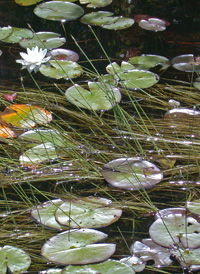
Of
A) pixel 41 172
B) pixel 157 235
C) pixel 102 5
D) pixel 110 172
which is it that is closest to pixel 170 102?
pixel 110 172

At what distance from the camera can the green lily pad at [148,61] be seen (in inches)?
100.0

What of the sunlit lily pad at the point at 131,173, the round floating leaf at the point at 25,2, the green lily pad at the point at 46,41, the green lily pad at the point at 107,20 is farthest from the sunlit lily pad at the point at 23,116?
the round floating leaf at the point at 25,2

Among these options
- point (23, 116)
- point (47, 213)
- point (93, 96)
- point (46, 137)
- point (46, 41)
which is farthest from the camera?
point (46, 41)

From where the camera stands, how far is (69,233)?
1.42m

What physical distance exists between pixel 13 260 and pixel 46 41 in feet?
5.98

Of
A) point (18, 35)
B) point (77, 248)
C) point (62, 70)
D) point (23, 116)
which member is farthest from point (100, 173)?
point (18, 35)

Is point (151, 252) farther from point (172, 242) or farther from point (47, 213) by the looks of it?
point (47, 213)

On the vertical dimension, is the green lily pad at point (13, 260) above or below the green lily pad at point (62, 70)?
below

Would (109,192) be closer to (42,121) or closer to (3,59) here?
(42,121)

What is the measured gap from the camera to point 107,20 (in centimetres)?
306

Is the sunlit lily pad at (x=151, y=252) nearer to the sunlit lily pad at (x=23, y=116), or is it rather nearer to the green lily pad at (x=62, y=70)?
the sunlit lily pad at (x=23, y=116)

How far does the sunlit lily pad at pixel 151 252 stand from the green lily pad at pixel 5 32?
77.0 inches

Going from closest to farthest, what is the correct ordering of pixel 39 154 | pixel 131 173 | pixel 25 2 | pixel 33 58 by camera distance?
pixel 131 173 < pixel 39 154 < pixel 33 58 < pixel 25 2

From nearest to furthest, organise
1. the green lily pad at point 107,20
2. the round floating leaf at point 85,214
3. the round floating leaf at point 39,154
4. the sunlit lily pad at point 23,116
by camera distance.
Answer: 1. the round floating leaf at point 85,214
2. the round floating leaf at point 39,154
3. the sunlit lily pad at point 23,116
4. the green lily pad at point 107,20
